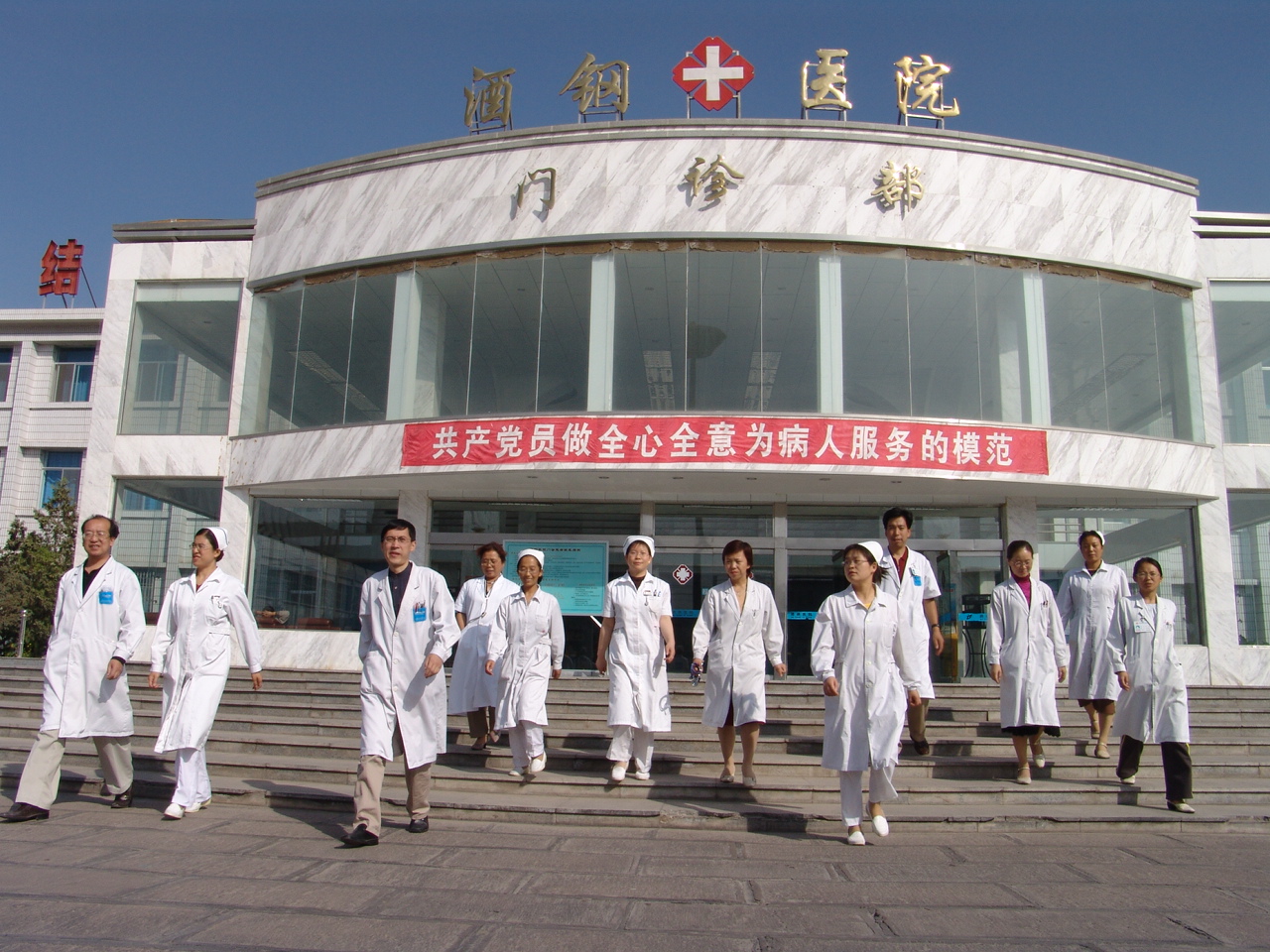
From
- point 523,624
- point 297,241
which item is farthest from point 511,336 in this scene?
point 523,624

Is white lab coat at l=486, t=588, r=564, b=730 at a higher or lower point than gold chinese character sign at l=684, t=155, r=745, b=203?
lower

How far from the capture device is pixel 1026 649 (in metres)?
7.34

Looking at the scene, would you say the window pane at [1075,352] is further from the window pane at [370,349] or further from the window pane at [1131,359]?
the window pane at [370,349]

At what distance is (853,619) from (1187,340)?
1091 centimetres

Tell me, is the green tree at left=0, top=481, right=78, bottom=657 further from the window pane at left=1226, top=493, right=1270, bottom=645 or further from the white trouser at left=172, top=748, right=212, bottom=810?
the window pane at left=1226, top=493, right=1270, bottom=645

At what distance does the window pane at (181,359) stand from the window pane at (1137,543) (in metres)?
12.3

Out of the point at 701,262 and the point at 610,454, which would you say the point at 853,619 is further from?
the point at 701,262

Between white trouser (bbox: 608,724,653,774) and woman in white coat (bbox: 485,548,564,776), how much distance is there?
55 cm

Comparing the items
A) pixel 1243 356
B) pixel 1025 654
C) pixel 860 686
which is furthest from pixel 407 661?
pixel 1243 356

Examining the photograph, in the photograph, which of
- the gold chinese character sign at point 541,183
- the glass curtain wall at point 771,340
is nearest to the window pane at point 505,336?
the glass curtain wall at point 771,340

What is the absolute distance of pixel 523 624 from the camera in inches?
295

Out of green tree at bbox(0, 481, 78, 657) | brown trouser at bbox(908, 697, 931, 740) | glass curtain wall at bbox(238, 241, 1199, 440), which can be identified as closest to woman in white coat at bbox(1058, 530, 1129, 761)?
brown trouser at bbox(908, 697, 931, 740)

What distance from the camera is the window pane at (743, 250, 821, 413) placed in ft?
41.9

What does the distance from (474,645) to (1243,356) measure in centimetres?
1222
